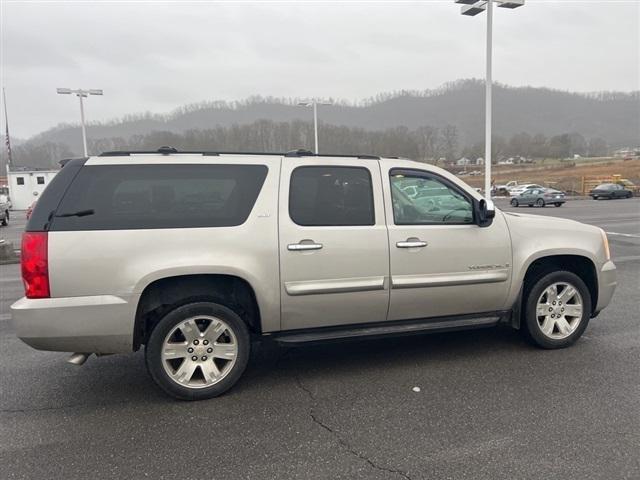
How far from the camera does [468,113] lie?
15888 centimetres

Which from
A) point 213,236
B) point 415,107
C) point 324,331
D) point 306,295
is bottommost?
point 324,331

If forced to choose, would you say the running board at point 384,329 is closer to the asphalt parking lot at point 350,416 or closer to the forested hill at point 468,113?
the asphalt parking lot at point 350,416

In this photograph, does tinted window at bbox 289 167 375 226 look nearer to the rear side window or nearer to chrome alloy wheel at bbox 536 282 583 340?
the rear side window

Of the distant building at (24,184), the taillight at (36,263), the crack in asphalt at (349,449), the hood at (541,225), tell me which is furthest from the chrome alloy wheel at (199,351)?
the distant building at (24,184)

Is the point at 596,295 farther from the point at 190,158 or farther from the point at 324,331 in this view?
the point at 190,158

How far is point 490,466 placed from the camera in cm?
272

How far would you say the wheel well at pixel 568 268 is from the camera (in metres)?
4.52

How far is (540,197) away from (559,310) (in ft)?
100

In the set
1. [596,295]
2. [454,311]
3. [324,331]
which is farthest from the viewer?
[596,295]

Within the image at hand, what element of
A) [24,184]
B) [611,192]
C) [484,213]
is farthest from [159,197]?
[24,184]

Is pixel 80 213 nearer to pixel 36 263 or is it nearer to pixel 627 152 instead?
pixel 36 263

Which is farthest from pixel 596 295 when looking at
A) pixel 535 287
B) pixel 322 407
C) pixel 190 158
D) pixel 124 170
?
pixel 124 170

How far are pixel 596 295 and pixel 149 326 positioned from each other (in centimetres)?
412

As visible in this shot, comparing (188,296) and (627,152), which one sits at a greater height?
(627,152)
